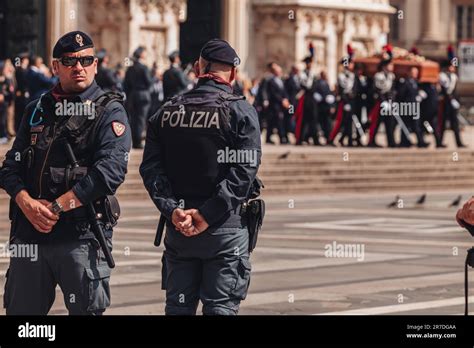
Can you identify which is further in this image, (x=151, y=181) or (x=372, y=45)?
(x=372, y=45)

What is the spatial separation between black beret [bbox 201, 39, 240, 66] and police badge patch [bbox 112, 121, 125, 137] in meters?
0.60

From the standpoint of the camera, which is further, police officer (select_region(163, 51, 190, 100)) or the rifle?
police officer (select_region(163, 51, 190, 100))

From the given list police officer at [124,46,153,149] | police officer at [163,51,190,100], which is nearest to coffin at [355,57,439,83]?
police officer at [163,51,190,100]

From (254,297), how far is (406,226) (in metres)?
7.97

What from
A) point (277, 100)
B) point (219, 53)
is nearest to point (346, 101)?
point (277, 100)

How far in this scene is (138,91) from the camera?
28.1 meters

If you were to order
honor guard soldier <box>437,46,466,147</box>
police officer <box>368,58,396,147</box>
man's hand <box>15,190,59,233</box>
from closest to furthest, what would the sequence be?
man's hand <box>15,190,59,233</box>, police officer <box>368,58,396,147</box>, honor guard soldier <box>437,46,466,147</box>

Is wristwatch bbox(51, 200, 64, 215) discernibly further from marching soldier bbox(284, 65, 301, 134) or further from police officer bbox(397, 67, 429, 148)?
marching soldier bbox(284, 65, 301, 134)

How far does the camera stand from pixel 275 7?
4050 centimetres

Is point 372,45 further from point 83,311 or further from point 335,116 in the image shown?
point 83,311

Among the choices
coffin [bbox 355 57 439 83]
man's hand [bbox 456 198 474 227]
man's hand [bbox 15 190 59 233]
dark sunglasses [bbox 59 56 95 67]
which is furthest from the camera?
coffin [bbox 355 57 439 83]

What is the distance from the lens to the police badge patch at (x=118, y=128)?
8078 millimetres

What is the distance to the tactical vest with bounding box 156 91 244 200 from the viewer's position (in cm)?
828

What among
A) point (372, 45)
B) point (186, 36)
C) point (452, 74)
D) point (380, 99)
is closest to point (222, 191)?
point (380, 99)
